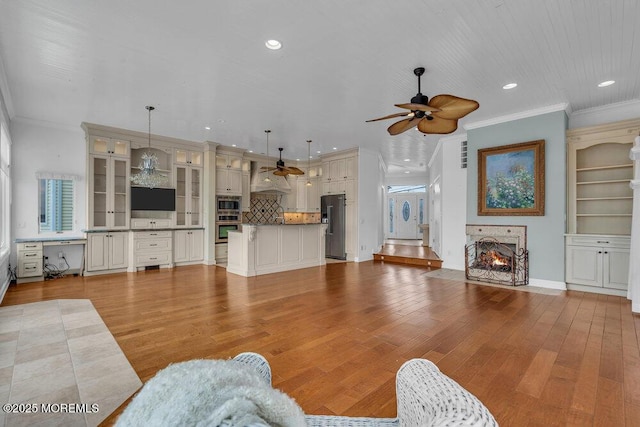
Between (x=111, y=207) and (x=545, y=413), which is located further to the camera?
(x=111, y=207)

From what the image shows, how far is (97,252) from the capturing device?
20.0 feet

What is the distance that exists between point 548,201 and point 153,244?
25.9ft

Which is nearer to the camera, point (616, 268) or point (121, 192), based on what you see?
point (616, 268)

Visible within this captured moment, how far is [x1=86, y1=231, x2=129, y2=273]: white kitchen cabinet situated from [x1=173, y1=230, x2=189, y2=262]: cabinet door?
1001mm

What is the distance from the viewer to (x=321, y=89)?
4.39 m

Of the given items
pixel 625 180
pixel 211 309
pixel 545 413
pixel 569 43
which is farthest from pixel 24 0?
pixel 625 180

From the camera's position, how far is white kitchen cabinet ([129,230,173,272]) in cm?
651

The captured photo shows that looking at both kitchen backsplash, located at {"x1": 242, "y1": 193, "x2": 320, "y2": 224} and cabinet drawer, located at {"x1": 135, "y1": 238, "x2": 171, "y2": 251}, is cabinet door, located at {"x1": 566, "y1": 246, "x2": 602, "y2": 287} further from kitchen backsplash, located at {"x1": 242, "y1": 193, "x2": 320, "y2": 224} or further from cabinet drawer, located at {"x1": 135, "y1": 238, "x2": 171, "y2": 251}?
cabinet drawer, located at {"x1": 135, "y1": 238, "x2": 171, "y2": 251}

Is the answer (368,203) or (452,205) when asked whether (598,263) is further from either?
(368,203)

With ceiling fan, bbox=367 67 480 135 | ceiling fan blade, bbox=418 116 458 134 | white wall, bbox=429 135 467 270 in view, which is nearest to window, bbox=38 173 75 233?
ceiling fan, bbox=367 67 480 135

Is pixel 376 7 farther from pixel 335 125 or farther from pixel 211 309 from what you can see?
pixel 211 309

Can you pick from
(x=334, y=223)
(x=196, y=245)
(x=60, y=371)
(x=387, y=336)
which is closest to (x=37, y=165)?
(x=196, y=245)

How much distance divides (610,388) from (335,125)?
17.5 ft

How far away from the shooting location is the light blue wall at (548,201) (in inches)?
197
